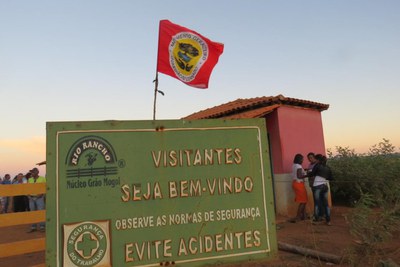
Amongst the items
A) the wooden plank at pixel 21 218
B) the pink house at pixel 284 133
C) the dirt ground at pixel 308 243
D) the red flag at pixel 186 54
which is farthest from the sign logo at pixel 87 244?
the pink house at pixel 284 133

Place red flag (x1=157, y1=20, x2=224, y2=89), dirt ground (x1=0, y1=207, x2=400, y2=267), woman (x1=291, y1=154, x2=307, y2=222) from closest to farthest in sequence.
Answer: dirt ground (x1=0, y1=207, x2=400, y2=267) → red flag (x1=157, y1=20, x2=224, y2=89) → woman (x1=291, y1=154, x2=307, y2=222)

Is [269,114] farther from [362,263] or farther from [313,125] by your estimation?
[362,263]

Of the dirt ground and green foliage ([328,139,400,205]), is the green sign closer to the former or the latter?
the dirt ground

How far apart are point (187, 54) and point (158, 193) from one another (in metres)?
4.94

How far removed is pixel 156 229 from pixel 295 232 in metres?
5.75

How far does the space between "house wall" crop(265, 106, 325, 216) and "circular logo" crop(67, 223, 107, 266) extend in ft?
25.2

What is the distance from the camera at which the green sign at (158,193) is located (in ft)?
7.06

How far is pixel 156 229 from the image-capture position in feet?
7.55

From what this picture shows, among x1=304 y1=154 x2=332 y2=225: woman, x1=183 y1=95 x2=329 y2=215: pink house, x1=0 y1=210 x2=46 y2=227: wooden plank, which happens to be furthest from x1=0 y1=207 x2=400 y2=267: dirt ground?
x1=0 y1=210 x2=46 y2=227: wooden plank

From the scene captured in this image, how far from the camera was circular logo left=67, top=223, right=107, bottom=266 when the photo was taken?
2.13 metres

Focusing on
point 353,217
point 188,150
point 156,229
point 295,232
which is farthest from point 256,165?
point 295,232

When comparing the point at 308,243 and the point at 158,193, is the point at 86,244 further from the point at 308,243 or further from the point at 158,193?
the point at 308,243

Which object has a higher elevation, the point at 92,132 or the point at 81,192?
the point at 92,132

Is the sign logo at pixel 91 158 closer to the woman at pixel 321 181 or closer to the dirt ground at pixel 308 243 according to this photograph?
the dirt ground at pixel 308 243
